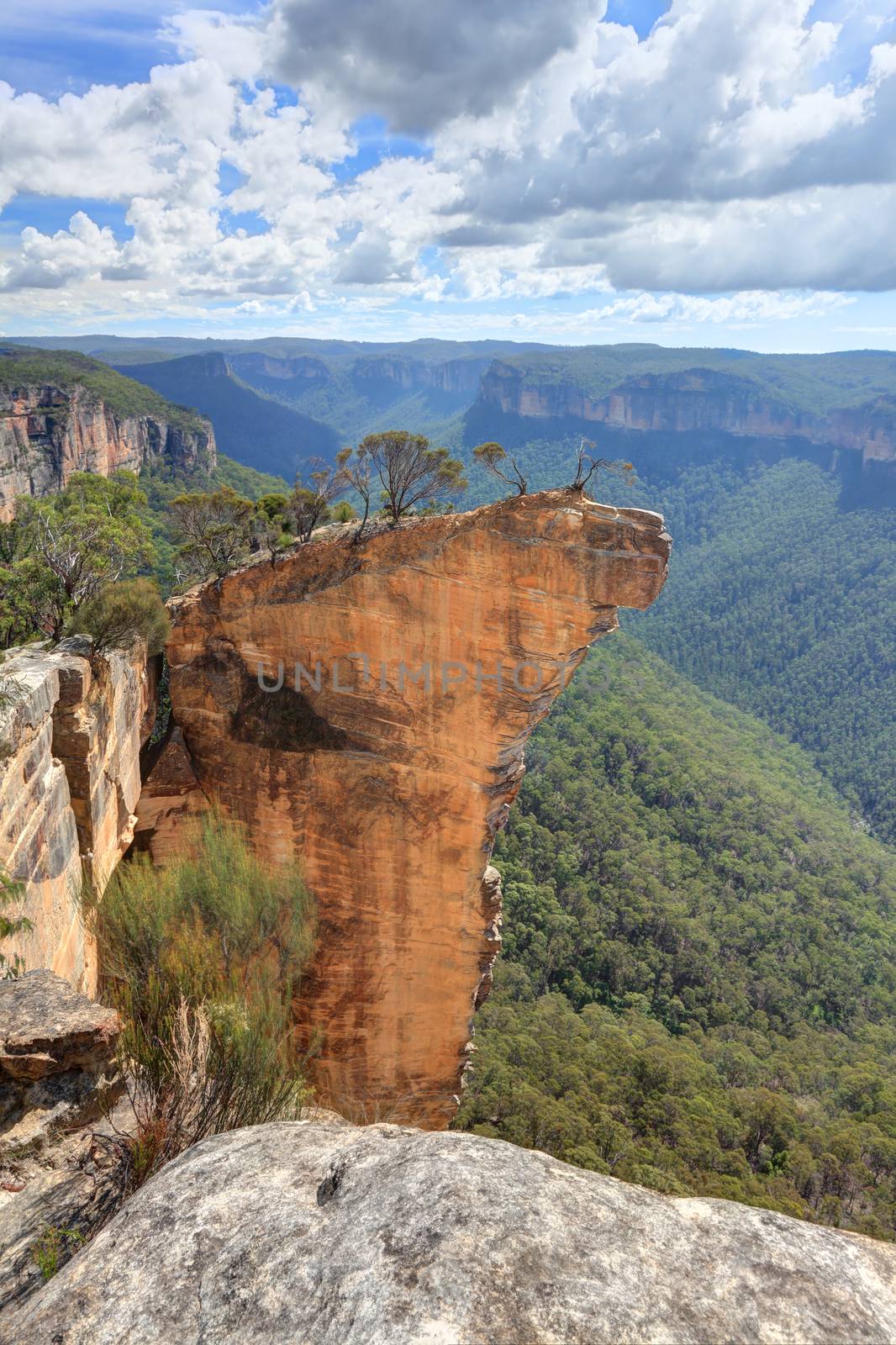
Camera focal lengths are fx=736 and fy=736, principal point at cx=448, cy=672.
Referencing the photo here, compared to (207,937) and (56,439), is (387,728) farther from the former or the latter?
(56,439)

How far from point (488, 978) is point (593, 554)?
11.4 m

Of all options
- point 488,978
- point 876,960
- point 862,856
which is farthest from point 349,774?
point 862,856

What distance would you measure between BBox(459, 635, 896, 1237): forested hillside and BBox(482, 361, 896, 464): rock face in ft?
384

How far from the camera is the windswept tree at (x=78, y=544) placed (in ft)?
51.1

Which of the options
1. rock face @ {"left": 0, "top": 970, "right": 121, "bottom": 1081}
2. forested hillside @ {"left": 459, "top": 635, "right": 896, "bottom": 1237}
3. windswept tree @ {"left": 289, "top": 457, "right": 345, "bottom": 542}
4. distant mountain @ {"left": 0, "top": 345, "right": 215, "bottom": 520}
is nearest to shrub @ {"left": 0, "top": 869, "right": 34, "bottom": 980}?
rock face @ {"left": 0, "top": 970, "right": 121, "bottom": 1081}

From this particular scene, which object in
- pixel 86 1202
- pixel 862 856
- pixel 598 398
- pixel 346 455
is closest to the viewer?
pixel 86 1202

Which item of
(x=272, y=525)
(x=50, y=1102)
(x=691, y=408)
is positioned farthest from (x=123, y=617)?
(x=691, y=408)

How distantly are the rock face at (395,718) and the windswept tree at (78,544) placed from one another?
228 centimetres

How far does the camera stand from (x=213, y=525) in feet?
63.6

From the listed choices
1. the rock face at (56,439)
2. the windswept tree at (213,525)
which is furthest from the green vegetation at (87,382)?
the windswept tree at (213,525)

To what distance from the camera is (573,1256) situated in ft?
14.0

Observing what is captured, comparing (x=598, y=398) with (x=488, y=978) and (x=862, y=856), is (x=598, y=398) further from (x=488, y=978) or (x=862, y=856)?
(x=488, y=978)

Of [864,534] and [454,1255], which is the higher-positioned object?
Answer: [454,1255]

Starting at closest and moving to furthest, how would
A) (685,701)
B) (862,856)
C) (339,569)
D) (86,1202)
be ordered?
1. (86,1202)
2. (339,569)
3. (862,856)
4. (685,701)
